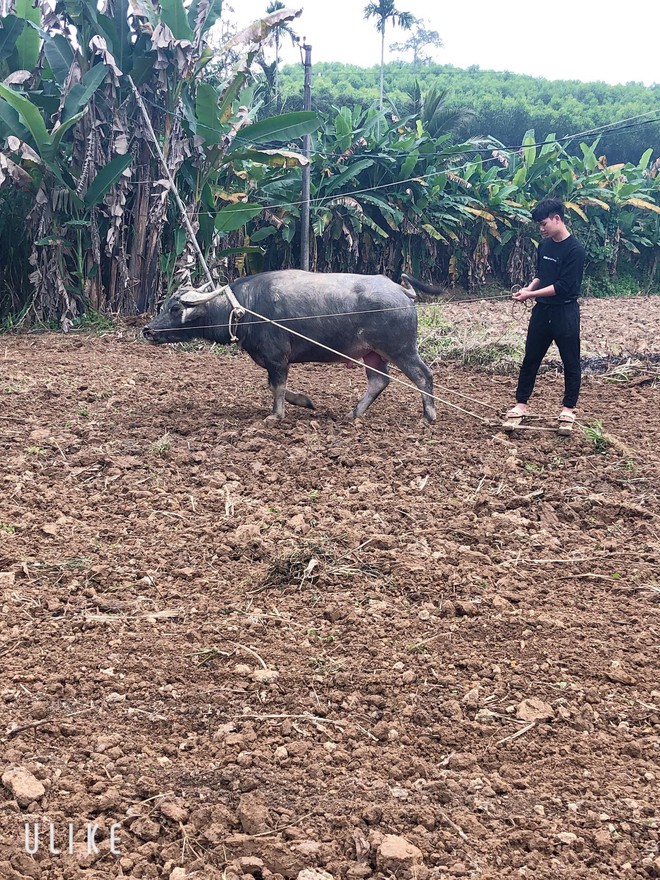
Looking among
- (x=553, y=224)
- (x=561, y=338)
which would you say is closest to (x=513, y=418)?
(x=561, y=338)

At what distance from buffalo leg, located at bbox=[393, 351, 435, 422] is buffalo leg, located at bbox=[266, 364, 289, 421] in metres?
0.89

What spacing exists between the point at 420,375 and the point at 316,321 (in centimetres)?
93

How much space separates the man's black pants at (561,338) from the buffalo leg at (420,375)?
0.76 m

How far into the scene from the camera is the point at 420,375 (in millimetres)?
6613

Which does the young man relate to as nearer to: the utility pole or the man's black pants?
the man's black pants

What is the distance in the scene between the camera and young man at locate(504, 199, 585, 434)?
6008 millimetres

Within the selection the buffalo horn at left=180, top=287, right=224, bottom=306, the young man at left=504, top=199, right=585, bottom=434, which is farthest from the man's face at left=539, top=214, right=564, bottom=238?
the buffalo horn at left=180, top=287, right=224, bottom=306

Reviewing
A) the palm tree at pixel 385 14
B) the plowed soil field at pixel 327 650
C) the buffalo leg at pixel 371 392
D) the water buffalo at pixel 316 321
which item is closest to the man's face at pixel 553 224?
the water buffalo at pixel 316 321

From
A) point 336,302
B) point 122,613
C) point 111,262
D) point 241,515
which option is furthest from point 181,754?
point 111,262

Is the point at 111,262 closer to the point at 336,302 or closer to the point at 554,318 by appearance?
the point at 336,302

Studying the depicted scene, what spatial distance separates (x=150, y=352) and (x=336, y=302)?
395 cm

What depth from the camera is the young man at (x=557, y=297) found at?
6.01 metres

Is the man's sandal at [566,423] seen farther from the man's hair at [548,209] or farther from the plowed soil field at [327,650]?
the man's hair at [548,209]

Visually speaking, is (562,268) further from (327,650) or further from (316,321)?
(327,650)
